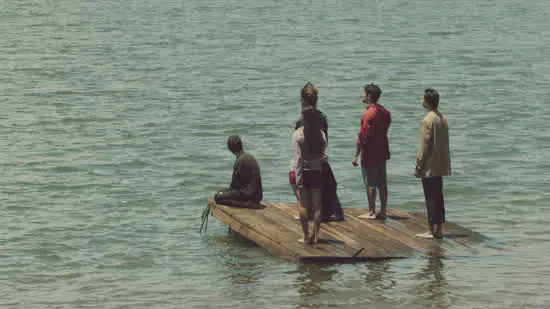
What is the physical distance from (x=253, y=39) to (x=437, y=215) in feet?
121

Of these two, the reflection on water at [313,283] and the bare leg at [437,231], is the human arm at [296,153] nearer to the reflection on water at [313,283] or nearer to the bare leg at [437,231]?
the reflection on water at [313,283]

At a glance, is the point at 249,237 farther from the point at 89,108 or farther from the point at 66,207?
the point at 89,108

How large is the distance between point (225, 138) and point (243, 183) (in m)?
12.3

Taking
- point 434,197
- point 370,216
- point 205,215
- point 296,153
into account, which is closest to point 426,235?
point 434,197

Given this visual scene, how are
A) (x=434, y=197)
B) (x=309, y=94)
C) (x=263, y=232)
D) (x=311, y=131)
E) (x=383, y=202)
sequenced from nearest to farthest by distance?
(x=309, y=94) → (x=311, y=131) → (x=434, y=197) → (x=263, y=232) → (x=383, y=202)

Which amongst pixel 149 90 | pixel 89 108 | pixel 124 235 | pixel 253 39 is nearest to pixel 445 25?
pixel 253 39

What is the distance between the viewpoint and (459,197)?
2106cm

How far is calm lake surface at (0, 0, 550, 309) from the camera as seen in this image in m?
14.2

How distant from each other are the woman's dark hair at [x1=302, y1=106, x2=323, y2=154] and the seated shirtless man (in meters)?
2.58

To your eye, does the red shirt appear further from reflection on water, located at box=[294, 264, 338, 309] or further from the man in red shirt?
reflection on water, located at box=[294, 264, 338, 309]

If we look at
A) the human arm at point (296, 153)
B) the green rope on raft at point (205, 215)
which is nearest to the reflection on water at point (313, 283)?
the human arm at point (296, 153)

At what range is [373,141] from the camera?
49.4ft

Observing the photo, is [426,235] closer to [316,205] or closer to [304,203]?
[316,205]

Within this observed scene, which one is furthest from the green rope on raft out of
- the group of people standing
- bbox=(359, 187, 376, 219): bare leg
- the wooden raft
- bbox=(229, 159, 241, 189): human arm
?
bbox=(359, 187, 376, 219): bare leg
